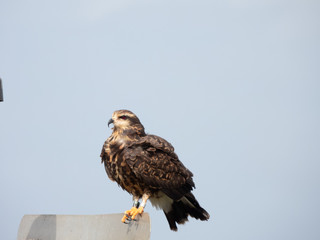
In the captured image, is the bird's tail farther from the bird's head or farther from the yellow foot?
the bird's head

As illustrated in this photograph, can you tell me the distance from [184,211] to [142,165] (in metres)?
1.07

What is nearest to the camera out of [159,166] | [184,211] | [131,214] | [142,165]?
[131,214]

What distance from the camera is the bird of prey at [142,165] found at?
222 inches

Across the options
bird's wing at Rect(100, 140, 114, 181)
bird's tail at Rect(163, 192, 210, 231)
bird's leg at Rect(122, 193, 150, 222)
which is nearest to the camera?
bird's leg at Rect(122, 193, 150, 222)

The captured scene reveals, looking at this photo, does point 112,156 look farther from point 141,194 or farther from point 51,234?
point 51,234

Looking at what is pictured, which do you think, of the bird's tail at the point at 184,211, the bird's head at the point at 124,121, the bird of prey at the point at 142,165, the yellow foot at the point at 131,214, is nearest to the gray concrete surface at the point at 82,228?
the yellow foot at the point at 131,214

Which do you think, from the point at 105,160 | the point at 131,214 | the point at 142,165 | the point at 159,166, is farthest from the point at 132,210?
the point at 105,160

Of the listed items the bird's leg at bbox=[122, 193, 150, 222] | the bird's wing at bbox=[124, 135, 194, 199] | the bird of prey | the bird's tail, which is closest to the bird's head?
the bird of prey

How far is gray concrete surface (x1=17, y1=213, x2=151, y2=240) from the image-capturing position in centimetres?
444

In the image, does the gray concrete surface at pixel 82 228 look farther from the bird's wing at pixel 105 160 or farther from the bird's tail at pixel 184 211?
the bird's tail at pixel 184 211

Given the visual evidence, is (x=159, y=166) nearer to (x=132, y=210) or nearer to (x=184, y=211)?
(x=132, y=210)

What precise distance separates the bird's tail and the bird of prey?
13 millimetres

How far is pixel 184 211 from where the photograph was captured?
6.27m

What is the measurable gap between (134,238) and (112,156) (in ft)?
5.11
